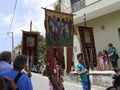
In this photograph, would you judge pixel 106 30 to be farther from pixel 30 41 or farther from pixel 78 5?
pixel 30 41

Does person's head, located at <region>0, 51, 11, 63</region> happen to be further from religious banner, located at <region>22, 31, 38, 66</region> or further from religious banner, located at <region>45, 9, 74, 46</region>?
religious banner, located at <region>22, 31, 38, 66</region>

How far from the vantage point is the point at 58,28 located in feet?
40.4

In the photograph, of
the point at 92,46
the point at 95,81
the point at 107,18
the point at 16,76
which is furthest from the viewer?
the point at 107,18

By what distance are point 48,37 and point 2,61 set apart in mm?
6034

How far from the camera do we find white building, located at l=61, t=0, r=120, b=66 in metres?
17.6

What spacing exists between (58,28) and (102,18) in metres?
7.68

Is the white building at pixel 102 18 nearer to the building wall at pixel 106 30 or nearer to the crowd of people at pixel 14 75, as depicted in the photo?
the building wall at pixel 106 30

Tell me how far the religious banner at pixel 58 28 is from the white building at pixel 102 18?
14.0 feet

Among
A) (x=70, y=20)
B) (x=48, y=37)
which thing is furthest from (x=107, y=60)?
(x=48, y=37)

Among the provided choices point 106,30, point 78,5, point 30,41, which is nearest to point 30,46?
point 30,41

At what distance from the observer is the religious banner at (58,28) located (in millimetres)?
11875

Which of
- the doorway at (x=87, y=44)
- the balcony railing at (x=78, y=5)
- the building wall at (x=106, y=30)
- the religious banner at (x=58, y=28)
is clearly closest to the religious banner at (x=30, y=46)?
the religious banner at (x=58, y=28)

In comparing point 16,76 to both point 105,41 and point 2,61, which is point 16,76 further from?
point 105,41

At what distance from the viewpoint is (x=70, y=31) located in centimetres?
1269
